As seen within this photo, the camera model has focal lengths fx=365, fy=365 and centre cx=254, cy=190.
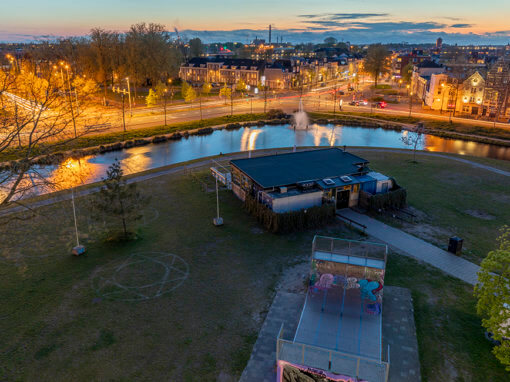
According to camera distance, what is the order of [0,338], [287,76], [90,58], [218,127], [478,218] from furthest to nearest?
1. [287,76]
2. [90,58]
3. [218,127]
4. [478,218]
5. [0,338]

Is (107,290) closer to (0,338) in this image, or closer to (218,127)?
(0,338)

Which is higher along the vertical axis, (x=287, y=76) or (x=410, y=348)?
(x=287, y=76)

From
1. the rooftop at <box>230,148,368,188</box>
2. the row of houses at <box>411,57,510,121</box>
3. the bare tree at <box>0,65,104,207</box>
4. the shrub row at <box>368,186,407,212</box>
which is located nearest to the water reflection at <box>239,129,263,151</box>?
the rooftop at <box>230,148,368,188</box>

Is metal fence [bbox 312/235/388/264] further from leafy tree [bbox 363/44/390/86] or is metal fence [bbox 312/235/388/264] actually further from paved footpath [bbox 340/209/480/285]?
leafy tree [bbox 363/44/390/86]

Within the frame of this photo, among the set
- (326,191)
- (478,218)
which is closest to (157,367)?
(326,191)

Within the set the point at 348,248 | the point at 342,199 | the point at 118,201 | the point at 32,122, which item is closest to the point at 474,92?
the point at 342,199

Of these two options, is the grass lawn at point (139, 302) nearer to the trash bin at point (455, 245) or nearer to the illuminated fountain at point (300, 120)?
the trash bin at point (455, 245)

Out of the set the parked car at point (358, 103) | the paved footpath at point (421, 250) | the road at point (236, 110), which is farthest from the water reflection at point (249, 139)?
the parked car at point (358, 103)
